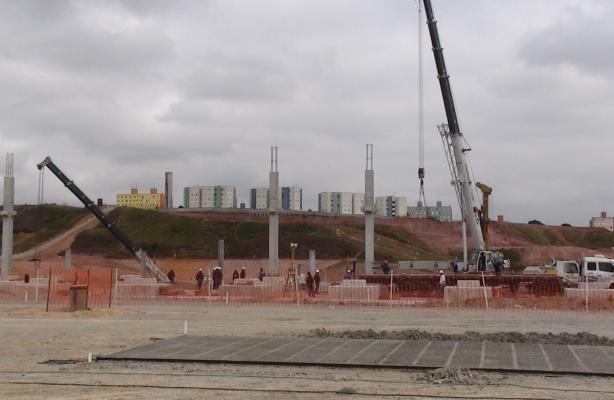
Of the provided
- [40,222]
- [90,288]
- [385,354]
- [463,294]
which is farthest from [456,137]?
[40,222]

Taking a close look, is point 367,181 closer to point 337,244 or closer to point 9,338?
point 9,338

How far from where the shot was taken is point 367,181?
45.0 meters

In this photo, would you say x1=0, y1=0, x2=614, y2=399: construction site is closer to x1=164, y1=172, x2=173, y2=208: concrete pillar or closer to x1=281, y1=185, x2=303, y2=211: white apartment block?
x1=164, y1=172, x2=173, y2=208: concrete pillar

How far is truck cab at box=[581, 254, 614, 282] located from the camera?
4062cm

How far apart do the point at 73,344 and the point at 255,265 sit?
5058 centimetres

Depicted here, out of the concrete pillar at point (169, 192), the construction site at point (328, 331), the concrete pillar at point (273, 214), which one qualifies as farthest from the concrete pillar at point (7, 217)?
the concrete pillar at point (169, 192)

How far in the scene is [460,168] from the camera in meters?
43.5

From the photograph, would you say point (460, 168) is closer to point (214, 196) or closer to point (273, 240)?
point (273, 240)

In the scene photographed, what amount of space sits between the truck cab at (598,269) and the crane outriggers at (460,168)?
16.6 ft

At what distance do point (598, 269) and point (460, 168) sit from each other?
9.76 m

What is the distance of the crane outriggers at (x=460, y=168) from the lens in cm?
4206

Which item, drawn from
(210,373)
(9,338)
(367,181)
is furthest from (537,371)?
(367,181)

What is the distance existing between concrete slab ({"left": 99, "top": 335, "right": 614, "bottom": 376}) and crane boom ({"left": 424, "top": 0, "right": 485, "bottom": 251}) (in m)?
27.1

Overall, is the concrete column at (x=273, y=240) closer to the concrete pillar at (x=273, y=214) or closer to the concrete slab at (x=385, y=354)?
the concrete pillar at (x=273, y=214)
